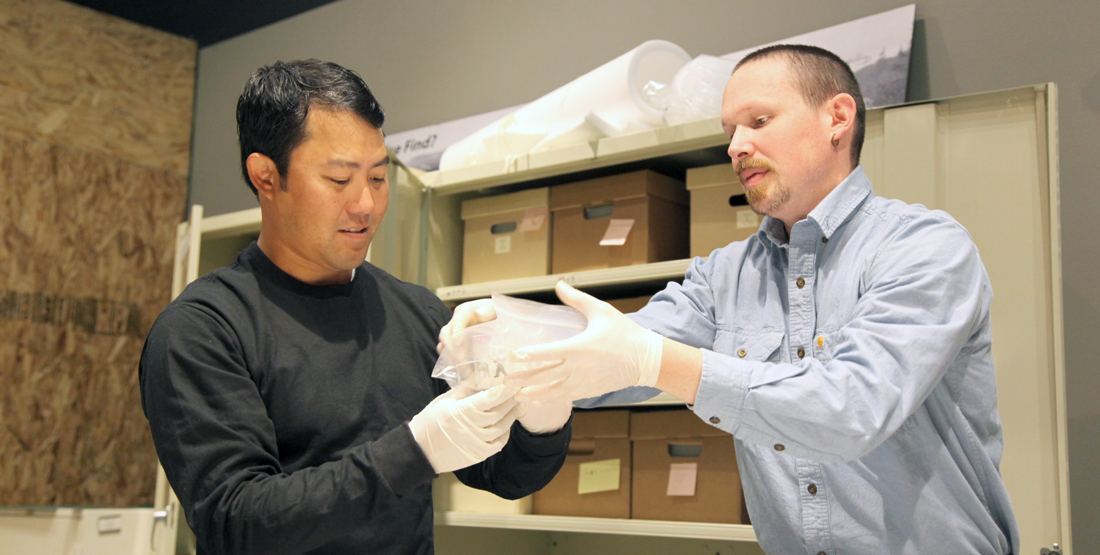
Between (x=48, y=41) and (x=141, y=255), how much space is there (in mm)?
1086

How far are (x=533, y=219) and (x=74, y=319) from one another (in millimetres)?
2536

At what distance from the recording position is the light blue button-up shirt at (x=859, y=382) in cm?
115

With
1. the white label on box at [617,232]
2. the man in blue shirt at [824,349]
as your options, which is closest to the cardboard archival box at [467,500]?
the white label on box at [617,232]

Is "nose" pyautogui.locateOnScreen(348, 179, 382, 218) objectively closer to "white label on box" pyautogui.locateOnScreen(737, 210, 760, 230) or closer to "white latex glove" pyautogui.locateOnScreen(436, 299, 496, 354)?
"white latex glove" pyautogui.locateOnScreen(436, 299, 496, 354)

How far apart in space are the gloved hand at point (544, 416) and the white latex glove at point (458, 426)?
11 cm

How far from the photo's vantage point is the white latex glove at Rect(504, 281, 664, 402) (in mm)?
1159

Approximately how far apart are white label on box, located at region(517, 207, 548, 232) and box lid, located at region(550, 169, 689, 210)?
0.12 ft

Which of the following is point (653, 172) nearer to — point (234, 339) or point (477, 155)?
point (477, 155)

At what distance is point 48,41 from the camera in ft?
13.2

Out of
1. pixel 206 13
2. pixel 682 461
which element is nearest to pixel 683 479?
pixel 682 461

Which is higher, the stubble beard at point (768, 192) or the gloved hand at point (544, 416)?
the stubble beard at point (768, 192)

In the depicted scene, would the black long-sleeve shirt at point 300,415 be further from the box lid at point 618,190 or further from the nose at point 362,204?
the box lid at point 618,190

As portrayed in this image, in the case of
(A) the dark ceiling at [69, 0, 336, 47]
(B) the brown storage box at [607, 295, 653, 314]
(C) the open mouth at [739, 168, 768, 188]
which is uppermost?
(A) the dark ceiling at [69, 0, 336, 47]

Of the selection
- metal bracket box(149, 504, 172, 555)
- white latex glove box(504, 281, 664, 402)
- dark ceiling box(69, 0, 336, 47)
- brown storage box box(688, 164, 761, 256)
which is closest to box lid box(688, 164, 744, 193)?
brown storage box box(688, 164, 761, 256)
